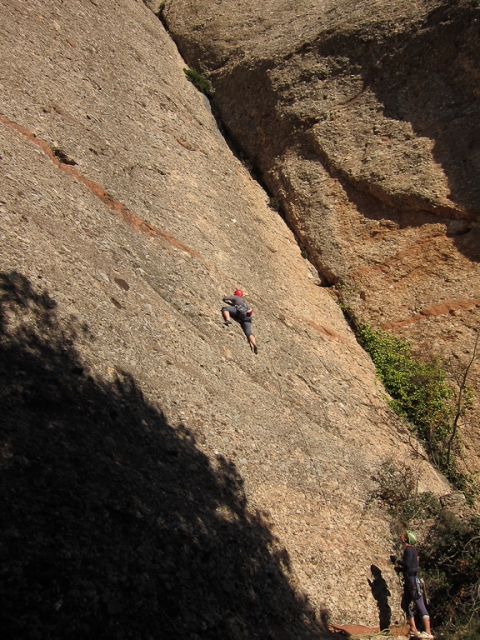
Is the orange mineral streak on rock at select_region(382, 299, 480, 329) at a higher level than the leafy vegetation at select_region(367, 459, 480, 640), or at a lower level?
higher

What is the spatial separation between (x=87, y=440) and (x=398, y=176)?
1114cm

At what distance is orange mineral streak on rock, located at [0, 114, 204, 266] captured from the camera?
8.68 m

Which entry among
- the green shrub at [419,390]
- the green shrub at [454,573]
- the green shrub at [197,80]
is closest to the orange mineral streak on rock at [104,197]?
the green shrub at [419,390]

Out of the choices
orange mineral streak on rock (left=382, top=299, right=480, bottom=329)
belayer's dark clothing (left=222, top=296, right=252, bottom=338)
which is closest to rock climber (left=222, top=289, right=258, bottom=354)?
belayer's dark clothing (left=222, top=296, right=252, bottom=338)

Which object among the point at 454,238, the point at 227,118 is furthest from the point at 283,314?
the point at 227,118

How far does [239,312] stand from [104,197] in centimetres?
328

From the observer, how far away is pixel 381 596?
6203mm

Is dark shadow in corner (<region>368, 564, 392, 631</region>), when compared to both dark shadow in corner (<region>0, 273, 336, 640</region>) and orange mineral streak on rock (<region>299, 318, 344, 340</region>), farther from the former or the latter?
orange mineral streak on rock (<region>299, 318, 344, 340</region>)

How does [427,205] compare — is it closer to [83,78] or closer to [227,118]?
[227,118]

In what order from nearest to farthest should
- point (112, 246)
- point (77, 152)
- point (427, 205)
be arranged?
1. point (112, 246)
2. point (77, 152)
3. point (427, 205)

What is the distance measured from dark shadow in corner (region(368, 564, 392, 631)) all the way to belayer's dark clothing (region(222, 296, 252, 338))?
4.33 metres

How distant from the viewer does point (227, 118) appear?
16.6 metres

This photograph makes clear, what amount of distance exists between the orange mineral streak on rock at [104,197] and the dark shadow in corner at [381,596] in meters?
6.42

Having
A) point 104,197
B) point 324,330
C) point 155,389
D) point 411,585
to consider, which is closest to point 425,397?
point 324,330
